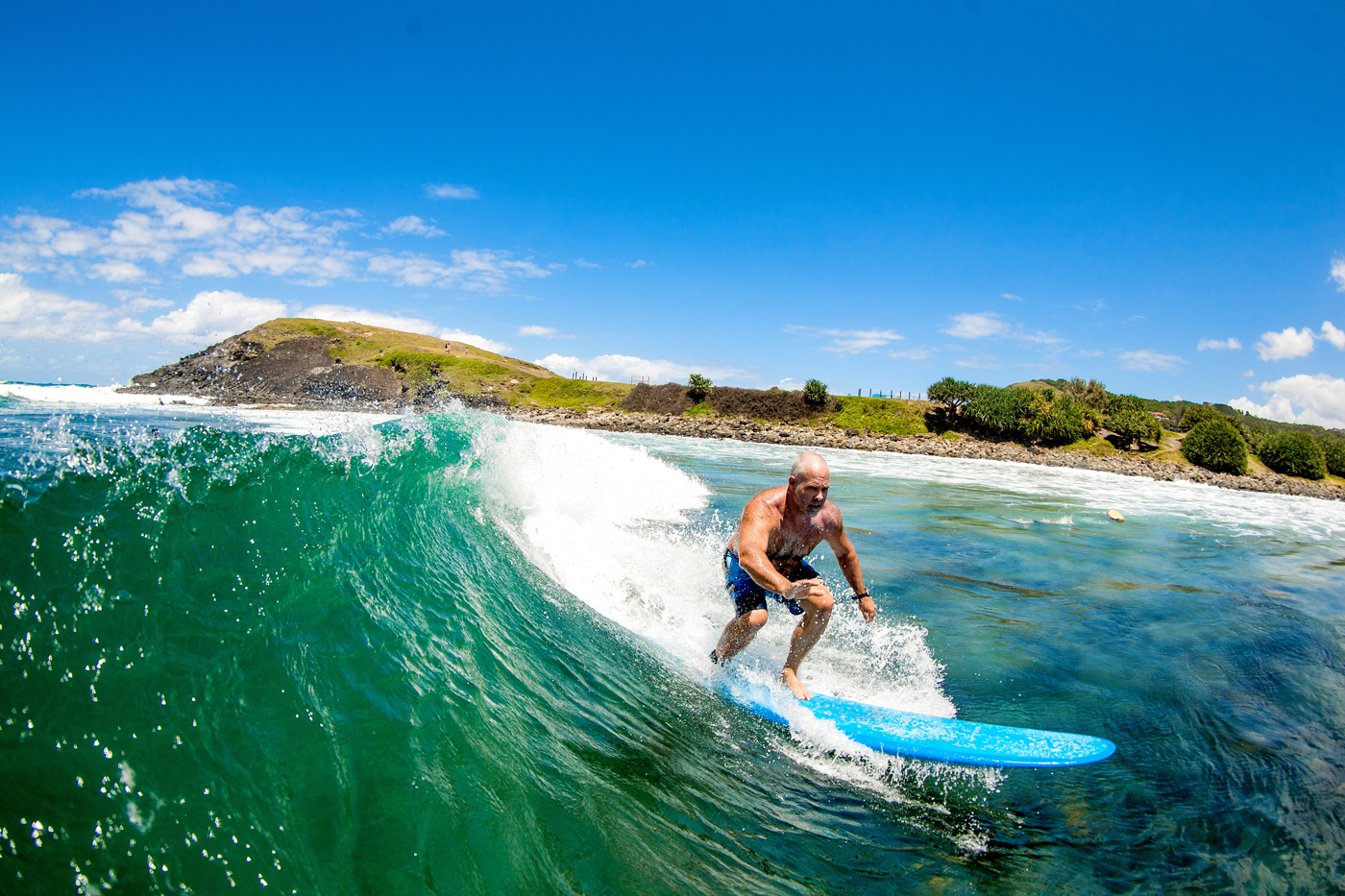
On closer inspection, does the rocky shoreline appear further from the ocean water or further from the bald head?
the bald head

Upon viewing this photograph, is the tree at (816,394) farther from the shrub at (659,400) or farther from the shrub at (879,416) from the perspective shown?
the shrub at (659,400)

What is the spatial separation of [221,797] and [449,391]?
271ft

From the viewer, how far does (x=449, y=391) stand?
7981 cm

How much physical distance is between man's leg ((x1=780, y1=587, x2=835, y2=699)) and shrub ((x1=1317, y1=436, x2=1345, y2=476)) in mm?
70020

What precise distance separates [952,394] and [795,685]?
67.1 meters

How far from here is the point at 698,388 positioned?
7431 centimetres

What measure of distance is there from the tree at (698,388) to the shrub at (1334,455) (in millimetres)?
56689

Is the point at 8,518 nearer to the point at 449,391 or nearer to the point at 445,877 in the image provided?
the point at 445,877

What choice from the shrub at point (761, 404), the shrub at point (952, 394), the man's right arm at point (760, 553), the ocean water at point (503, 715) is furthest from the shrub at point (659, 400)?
the man's right arm at point (760, 553)

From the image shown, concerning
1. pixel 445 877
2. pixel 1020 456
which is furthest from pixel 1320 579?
pixel 1020 456

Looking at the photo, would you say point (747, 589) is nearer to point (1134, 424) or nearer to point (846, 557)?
point (846, 557)

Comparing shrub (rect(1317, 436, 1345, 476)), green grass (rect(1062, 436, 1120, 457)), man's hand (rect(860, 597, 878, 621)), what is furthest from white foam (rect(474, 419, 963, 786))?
shrub (rect(1317, 436, 1345, 476))

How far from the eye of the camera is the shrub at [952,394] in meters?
63.9

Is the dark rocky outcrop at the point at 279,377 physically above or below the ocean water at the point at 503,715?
above
